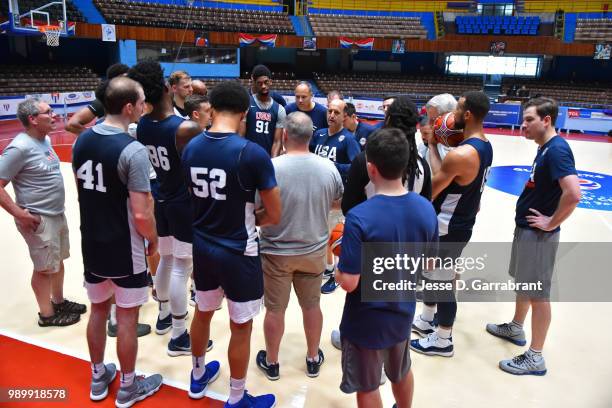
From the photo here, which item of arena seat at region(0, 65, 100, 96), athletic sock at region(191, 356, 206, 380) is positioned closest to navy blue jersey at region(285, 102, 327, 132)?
athletic sock at region(191, 356, 206, 380)

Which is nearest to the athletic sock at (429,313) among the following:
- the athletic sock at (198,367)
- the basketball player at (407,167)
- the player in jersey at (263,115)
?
the basketball player at (407,167)

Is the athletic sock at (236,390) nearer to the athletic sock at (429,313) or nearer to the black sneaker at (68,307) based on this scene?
the athletic sock at (429,313)

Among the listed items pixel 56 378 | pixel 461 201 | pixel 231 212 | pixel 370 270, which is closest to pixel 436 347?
pixel 461 201

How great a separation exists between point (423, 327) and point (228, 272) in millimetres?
2178

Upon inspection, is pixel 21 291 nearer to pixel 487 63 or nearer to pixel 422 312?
pixel 422 312

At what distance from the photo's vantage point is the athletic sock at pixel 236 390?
2984mm

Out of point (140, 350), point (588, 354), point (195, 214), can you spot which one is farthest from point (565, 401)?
point (140, 350)

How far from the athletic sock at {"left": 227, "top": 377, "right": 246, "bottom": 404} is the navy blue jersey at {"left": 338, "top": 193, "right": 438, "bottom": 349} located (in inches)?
36.4

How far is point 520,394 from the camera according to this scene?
3.41 m

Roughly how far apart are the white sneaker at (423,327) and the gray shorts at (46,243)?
319 cm

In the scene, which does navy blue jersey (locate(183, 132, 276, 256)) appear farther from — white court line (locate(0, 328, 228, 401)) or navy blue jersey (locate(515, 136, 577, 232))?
navy blue jersey (locate(515, 136, 577, 232))

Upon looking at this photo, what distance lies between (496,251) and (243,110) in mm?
4641

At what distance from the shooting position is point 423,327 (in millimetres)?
4184

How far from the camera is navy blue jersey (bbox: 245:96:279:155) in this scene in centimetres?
539
